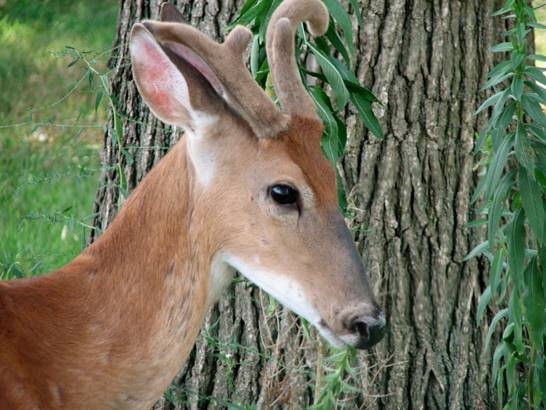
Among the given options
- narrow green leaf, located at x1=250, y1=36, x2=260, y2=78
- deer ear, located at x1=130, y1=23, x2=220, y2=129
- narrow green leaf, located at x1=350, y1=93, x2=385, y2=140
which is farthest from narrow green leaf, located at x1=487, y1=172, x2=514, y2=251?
deer ear, located at x1=130, y1=23, x2=220, y2=129

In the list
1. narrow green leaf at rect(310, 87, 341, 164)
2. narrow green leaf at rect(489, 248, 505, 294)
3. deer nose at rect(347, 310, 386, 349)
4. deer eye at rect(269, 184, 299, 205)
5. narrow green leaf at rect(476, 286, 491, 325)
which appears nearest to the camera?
deer nose at rect(347, 310, 386, 349)

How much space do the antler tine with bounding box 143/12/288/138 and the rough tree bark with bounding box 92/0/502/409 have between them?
57.2 inches

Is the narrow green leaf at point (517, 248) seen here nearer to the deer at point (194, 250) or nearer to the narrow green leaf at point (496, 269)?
the narrow green leaf at point (496, 269)

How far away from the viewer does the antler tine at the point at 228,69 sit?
156 inches

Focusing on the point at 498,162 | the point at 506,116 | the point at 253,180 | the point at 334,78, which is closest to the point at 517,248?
the point at 498,162

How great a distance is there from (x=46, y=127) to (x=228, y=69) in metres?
4.56

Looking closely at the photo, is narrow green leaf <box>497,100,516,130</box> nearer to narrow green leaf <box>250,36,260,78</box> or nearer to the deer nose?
narrow green leaf <box>250,36,260,78</box>

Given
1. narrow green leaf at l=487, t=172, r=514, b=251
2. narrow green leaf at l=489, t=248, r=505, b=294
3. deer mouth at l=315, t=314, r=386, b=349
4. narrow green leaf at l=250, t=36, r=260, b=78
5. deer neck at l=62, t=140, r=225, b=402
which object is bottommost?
deer mouth at l=315, t=314, r=386, b=349

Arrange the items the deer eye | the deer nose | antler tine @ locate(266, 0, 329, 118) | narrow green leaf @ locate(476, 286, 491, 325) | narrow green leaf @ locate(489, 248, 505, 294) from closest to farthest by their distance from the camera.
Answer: the deer nose → the deer eye → antler tine @ locate(266, 0, 329, 118) → narrow green leaf @ locate(489, 248, 505, 294) → narrow green leaf @ locate(476, 286, 491, 325)

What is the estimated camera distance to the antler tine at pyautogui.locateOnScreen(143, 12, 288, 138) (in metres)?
3.97

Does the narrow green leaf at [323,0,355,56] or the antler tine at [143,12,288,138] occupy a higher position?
the narrow green leaf at [323,0,355,56]

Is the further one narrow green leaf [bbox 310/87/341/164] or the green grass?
the green grass

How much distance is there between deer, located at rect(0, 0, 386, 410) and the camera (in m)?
3.95

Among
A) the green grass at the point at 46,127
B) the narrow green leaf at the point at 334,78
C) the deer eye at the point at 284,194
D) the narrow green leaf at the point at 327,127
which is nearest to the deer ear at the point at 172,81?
the deer eye at the point at 284,194
